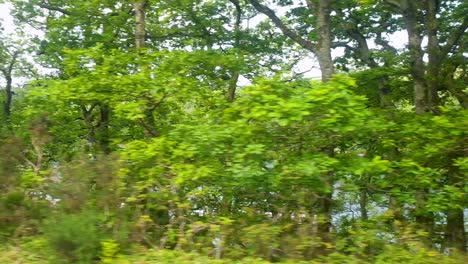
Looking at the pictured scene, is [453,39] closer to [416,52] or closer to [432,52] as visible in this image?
[432,52]

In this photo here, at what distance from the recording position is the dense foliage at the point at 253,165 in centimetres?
703

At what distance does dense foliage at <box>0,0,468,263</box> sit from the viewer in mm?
7031

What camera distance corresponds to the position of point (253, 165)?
781 centimetres

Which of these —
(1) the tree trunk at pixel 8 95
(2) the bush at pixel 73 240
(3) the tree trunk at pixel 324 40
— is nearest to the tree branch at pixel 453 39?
(3) the tree trunk at pixel 324 40

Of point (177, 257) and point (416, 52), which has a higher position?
point (416, 52)

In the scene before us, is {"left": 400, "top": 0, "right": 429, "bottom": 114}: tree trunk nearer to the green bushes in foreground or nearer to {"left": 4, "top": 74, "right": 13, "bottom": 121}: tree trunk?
the green bushes in foreground

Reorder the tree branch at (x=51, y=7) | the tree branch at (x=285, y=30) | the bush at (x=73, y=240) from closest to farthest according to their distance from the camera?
the bush at (x=73, y=240)
the tree branch at (x=285, y=30)
the tree branch at (x=51, y=7)

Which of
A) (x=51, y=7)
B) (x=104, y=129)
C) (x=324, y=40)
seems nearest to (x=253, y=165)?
(x=324, y=40)

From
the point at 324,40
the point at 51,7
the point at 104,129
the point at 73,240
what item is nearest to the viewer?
the point at 73,240

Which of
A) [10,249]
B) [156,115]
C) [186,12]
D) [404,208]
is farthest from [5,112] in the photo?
[404,208]

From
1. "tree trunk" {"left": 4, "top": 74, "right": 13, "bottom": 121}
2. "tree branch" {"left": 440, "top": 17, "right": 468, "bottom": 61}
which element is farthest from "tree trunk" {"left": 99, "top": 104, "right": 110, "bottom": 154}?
"tree branch" {"left": 440, "top": 17, "right": 468, "bottom": 61}

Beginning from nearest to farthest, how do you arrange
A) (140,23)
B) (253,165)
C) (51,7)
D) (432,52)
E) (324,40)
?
(253,165), (324,40), (140,23), (432,52), (51,7)

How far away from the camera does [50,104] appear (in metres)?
11.4

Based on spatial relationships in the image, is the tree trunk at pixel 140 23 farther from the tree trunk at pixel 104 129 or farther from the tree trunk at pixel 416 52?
the tree trunk at pixel 416 52
